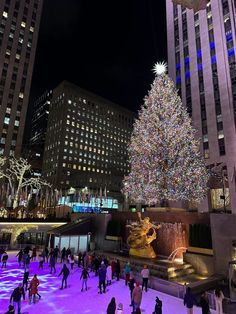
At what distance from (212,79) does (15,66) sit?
63.8 meters

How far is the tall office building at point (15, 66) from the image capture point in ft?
245

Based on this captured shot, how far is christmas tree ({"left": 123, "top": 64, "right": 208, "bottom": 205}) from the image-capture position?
23.3 meters

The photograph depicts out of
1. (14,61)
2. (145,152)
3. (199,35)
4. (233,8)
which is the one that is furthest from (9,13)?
(145,152)

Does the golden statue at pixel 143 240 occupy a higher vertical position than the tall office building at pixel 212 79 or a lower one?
lower

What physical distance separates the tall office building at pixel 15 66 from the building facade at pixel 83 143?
90.4 feet

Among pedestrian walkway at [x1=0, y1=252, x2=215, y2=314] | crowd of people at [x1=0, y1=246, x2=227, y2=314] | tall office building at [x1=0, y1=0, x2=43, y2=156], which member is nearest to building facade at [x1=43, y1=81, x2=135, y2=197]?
tall office building at [x1=0, y1=0, x2=43, y2=156]

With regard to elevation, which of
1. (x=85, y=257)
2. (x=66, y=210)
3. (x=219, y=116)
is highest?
(x=219, y=116)

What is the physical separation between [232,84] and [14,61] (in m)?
68.0

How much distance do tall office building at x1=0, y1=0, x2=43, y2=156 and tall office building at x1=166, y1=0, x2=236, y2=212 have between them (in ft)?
166

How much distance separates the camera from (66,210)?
4456 centimetres

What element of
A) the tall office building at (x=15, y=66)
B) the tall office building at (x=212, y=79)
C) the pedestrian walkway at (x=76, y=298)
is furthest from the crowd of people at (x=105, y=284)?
the tall office building at (x=15, y=66)

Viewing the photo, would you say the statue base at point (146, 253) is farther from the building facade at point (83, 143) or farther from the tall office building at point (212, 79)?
→ the building facade at point (83, 143)

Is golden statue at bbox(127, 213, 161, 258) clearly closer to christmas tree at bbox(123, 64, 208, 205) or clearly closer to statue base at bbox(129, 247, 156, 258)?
Answer: statue base at bbox(129, 247, 156, 258)

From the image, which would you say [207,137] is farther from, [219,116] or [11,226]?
[11,226]
